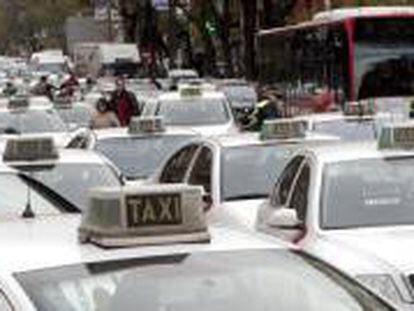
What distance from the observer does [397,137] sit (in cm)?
1023

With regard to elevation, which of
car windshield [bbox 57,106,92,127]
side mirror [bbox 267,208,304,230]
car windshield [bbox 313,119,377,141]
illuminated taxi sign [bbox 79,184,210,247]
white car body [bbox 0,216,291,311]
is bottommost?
car windshield [bbox 57,106,92,127]

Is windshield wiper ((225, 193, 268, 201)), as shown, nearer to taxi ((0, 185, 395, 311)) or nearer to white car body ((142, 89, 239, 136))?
taxi ((0, 185, 395, 311))

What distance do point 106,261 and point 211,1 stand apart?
187 ft

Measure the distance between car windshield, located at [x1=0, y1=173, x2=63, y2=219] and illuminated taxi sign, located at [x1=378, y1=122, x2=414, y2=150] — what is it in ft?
6.91

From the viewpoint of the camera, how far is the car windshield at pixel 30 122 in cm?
2456

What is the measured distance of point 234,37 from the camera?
245ft

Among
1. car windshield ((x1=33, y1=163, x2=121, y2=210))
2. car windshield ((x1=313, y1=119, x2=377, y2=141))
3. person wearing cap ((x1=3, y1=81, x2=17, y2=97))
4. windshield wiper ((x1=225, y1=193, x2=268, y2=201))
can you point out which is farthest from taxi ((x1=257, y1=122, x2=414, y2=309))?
person wearing cap ((x1=3, y1=81, x2=17, y2=97))

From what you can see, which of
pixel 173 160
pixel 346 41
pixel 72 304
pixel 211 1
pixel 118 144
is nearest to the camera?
pixel 72 304

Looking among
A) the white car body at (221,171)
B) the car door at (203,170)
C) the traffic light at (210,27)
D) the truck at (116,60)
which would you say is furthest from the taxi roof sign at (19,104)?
the truck at (116,60)

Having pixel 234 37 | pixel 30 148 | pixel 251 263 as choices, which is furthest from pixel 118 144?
pixel 234 37

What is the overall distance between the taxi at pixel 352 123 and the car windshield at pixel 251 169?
3.05 meters

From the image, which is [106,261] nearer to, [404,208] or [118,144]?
[404,208]

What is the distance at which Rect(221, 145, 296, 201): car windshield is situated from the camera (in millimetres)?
12617

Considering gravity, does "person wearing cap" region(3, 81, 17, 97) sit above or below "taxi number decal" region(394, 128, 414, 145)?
below
